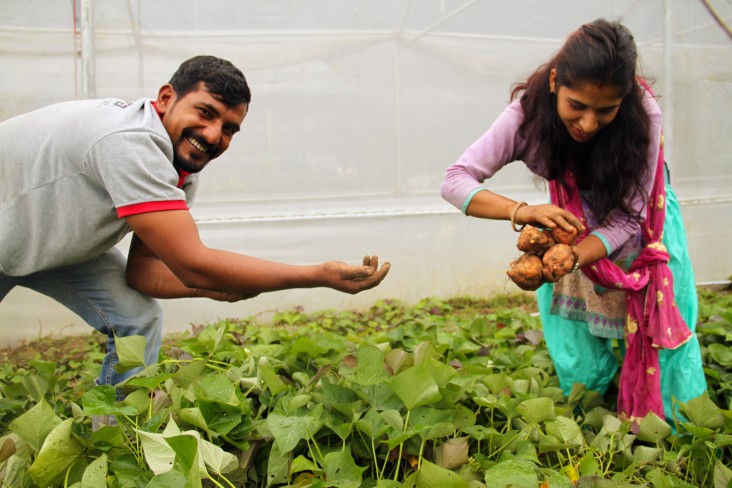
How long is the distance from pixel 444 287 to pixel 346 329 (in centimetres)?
88

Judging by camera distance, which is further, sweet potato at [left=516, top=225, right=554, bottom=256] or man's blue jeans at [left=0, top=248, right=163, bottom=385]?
man's blue jeans at [left=0, top=248, right=163, bottom=385]

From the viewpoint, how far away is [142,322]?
1827mm

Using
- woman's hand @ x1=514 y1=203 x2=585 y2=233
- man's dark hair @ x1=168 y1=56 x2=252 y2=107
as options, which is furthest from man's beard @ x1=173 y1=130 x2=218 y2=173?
woman's hand @ x1=514 y1=203 x2=585 y2=233

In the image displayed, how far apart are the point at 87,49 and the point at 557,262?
2669 mm

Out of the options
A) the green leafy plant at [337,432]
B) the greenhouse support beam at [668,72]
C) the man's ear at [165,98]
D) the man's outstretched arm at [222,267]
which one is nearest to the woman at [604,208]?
the green leafy plant at [337,432]

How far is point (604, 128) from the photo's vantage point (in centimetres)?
169

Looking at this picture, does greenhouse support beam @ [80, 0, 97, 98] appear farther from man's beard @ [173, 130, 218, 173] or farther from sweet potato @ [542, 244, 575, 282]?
sweet potato @ [542, 244, 575, 282]

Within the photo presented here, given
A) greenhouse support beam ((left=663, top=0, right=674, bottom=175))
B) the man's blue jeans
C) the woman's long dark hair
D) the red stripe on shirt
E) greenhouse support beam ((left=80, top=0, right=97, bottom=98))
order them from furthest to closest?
greenhouse support beam ((left=663, top=0, right=674, bottom=175)), greenhouse support beam ((left=80, top=0, right=97, bottom=98)), the man's blue jeans, the woman's long dark hair, the red stripe on shirt

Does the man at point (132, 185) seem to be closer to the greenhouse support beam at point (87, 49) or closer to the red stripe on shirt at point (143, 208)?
the red stripe on shirt at point (143, 208)

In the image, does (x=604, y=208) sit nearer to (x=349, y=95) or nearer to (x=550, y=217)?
(x=550, y=217)

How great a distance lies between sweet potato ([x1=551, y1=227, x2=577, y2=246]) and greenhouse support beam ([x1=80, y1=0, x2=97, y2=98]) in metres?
2.54

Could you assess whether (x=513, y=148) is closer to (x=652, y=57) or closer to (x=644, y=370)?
(x=644, y=370)

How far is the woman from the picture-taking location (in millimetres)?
1578

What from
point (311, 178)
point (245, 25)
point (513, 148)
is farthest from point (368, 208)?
point (513, 148)
